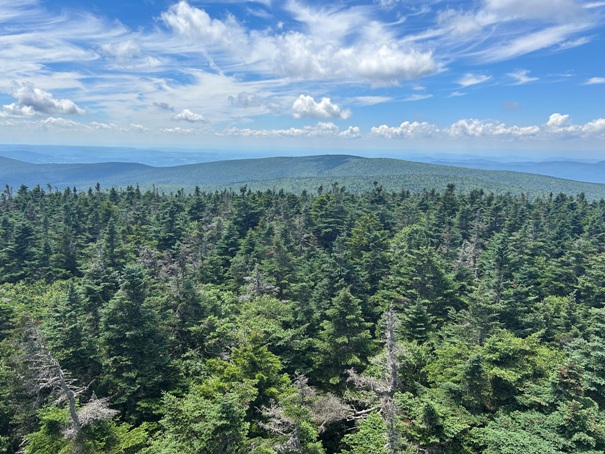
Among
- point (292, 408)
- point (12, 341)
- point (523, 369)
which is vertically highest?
point (292, 408)

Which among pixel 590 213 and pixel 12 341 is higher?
pixel 590 213

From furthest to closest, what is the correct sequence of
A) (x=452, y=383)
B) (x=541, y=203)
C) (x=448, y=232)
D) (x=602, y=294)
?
1. (x=541, y=203)
2. (x=448, y=232)
3. (x=602, y=294)
4. (x=452, y=383)

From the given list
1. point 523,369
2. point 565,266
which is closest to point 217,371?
point 523,369

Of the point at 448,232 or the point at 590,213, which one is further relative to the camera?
the point at 590,213

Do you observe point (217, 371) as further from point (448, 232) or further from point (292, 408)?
point (448, 232)

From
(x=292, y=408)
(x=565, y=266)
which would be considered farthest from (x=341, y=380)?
(x=565, y=266)

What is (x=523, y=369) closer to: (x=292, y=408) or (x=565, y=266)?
(x=292, y=408)

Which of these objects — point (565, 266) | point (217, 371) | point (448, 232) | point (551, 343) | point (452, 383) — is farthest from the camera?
point (448, 232)
